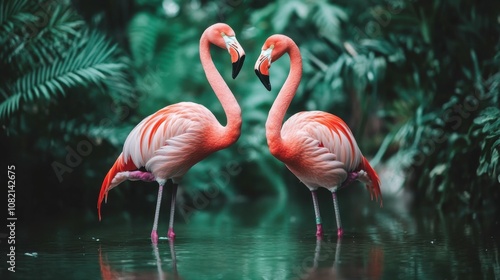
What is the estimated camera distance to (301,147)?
613cm

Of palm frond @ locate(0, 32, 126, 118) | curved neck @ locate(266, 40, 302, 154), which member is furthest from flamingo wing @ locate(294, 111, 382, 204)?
palm frond @ locate(0, 32, 126, 118)

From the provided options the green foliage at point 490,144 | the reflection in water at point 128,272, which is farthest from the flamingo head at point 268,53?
the green foliage at point 490,144

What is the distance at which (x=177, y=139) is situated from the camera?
20.0ft

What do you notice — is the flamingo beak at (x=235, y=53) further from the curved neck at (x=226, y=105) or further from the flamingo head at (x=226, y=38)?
the curved neck at (x=226, y=105)

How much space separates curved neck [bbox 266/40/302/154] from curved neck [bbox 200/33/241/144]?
24cm

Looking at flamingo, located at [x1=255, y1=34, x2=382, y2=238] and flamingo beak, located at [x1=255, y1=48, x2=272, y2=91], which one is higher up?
flamingo beak, located at [x1=255, y1=48, x2=272, y2=91]

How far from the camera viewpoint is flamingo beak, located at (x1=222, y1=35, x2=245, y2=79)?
6129 mm

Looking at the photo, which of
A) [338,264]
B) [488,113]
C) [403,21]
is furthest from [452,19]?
[338,264]

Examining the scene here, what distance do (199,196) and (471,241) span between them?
6.46 metres

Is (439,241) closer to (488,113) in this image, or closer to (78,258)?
(488,113)

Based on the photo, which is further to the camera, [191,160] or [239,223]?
[239,223]

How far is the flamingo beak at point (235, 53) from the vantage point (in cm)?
613

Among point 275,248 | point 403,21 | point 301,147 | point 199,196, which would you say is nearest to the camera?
point 275,248

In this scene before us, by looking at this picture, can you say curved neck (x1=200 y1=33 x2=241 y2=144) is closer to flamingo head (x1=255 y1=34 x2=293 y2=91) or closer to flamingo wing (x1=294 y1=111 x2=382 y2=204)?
flamingo head (x1=255 y1=34 x2=293 y2=91)
